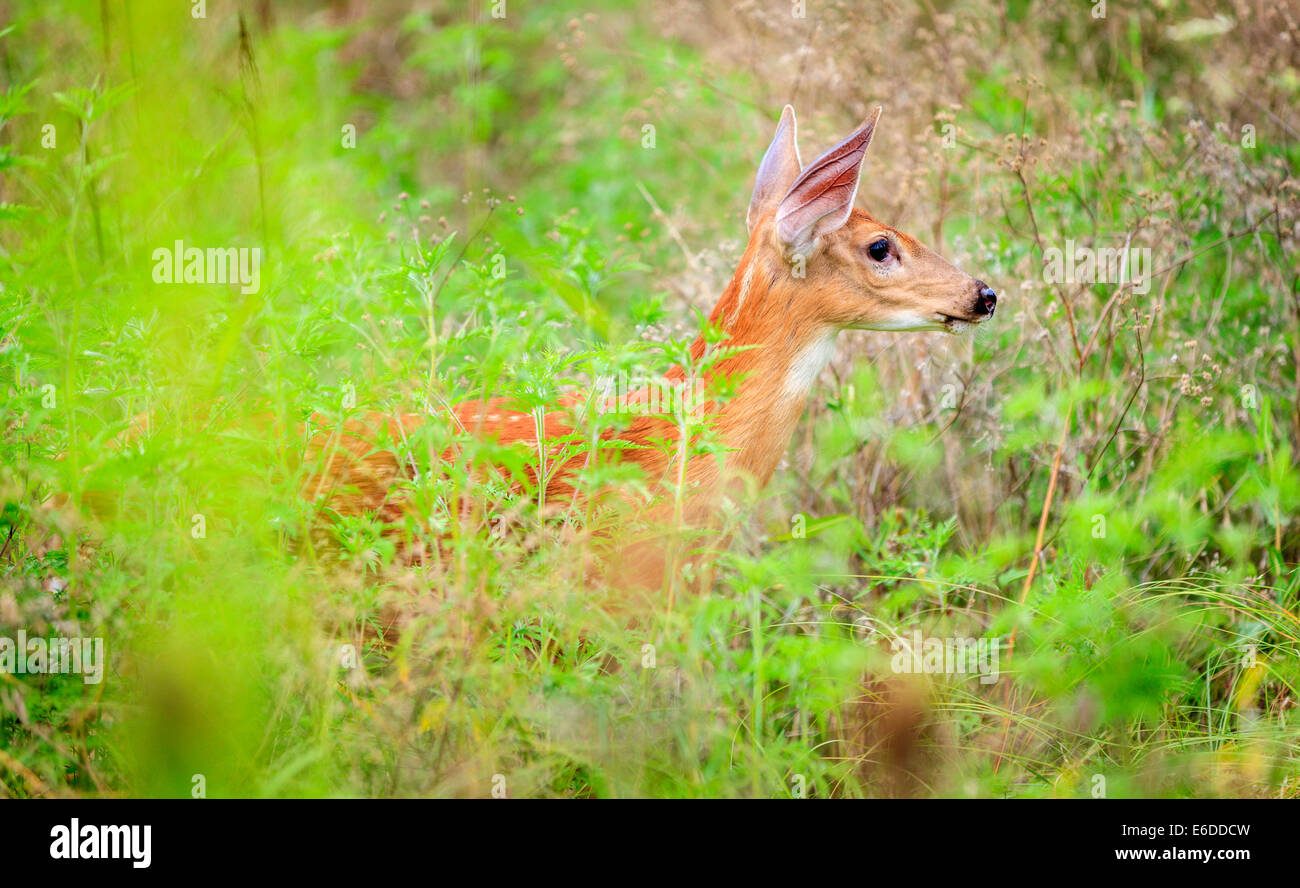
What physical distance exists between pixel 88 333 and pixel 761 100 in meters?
4.69

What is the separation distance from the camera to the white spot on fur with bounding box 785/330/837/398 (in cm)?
482

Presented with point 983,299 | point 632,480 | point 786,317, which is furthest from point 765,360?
point 632,480

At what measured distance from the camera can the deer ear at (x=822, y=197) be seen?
Result: 4.70 meters

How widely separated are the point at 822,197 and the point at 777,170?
0.60m

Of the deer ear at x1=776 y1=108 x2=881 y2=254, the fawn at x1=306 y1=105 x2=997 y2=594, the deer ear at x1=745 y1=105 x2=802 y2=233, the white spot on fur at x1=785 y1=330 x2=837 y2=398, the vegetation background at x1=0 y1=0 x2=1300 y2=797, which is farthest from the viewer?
the deer ear at x1=745 y1=105 x2=802 y2=233

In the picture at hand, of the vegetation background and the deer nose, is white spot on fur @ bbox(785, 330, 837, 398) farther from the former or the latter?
the deer nose

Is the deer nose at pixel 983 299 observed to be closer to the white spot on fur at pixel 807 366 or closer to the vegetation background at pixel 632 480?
the vegetation background at pixel 632 480

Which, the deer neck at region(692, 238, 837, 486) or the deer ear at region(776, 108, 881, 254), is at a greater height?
the deer ear at region(776, 108, 881, 254)

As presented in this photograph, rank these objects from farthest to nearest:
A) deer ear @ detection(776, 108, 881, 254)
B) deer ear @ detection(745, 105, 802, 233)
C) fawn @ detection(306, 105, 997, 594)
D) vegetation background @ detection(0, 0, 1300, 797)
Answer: deer ear @ detection(745, 105, 802, 233)
deer ear @ detection(776, 108, 881, 254)
fawn @ detection(306, 105, 997, 594)
vegetation background @ detection(0, 0, 1300, 797)

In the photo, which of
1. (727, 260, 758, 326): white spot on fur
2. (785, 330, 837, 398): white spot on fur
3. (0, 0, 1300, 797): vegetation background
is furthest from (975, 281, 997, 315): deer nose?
(727, 260, 758, 326): white spot on fur

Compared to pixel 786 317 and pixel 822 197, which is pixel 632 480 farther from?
pixel 822 197

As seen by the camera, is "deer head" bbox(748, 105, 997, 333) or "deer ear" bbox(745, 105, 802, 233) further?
"deer ear" bbox(745, 105, 802, 233)

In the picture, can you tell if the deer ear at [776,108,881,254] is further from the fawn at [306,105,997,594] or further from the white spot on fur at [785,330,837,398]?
the white spot on fur at [785,330,837,398]

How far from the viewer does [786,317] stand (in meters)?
4.82
